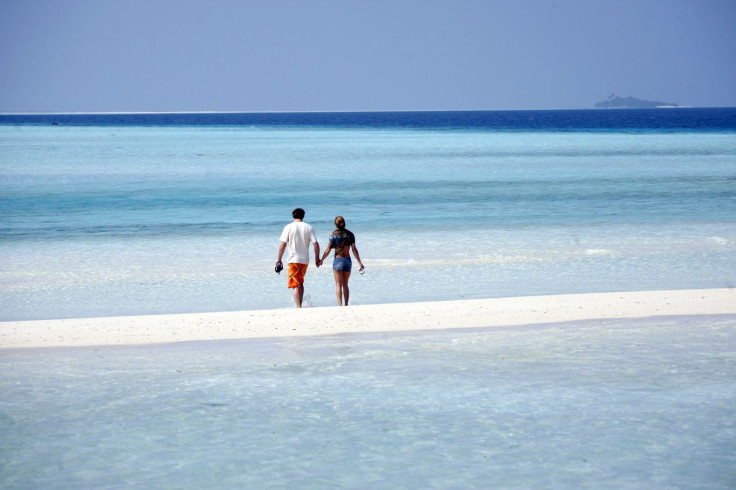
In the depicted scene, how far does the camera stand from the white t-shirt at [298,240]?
1340cm

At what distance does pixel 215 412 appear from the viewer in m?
9.20

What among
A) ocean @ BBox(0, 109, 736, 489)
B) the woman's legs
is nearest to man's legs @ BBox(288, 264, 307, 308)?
the woman's legs

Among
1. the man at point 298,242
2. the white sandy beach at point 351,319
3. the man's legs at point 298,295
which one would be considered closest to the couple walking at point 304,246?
the man at point 298,242

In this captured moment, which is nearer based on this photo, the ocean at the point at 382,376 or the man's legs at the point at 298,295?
the ocean at the point at 382,376

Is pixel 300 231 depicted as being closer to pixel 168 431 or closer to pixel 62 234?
pixel 168 431

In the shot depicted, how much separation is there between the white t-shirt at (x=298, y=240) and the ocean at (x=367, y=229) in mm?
1920

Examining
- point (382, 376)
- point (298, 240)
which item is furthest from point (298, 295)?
point (382, 376)

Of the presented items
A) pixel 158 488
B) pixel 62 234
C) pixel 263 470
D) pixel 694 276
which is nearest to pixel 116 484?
pixel 158 488

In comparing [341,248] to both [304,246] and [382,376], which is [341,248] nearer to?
[304,246]

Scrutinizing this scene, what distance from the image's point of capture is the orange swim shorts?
44.5 ft

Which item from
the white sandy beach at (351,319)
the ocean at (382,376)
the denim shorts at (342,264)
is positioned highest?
the denim shorts at (342,264)

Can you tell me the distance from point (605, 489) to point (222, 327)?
6639mm

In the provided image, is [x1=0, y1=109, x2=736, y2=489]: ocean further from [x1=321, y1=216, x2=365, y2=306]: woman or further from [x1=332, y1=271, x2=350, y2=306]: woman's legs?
[x1=321, y1=216, x2=365, y2=306]: woman

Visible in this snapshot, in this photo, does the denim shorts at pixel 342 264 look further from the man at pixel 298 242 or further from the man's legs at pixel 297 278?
the man's legs at pixel 297 278
